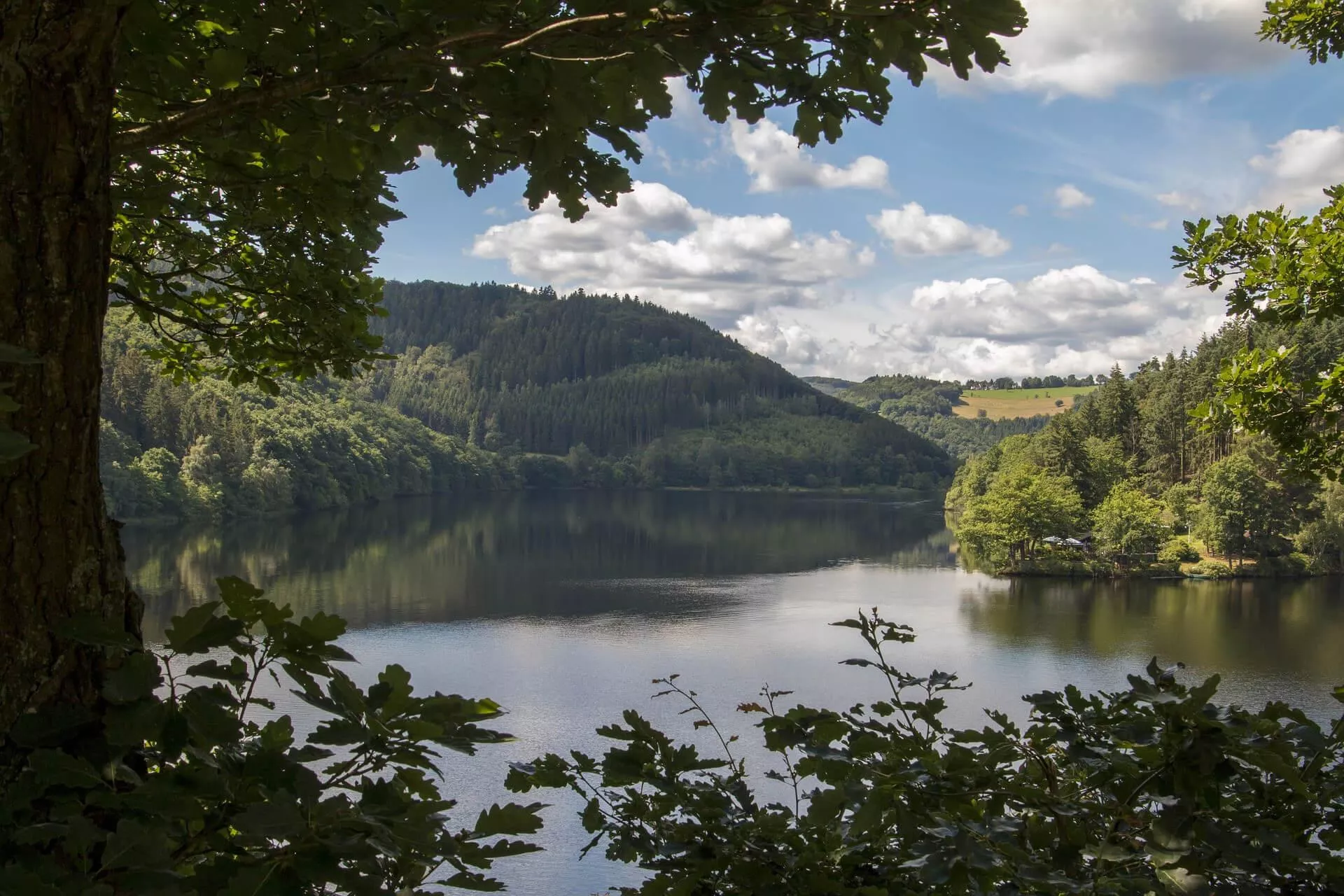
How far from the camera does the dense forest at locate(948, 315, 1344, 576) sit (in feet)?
159

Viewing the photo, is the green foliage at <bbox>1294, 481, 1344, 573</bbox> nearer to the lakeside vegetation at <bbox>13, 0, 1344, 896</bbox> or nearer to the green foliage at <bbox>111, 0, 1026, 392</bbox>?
the lakeside vegetation at <bbox>13, 0, 1344, 896</bbox>

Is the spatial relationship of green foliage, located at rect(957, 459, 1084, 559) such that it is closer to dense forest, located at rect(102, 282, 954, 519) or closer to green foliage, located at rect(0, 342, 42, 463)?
dense forest, located at rect(102, 282, 954, 519)

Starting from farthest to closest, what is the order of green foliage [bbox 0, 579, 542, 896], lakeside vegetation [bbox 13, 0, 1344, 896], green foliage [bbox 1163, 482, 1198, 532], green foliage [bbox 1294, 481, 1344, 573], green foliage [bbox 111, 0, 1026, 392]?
green foliage [bbox 1163, 482, 1198, 532], green foliage [bbox 1294, 481, 1344, 573], green foliage [bbox 111, 0, 1026, 392], lakeside vegetation [bbox 13, 0, 1344, 896], green foliage [bbox 0, 579, 542, 896]

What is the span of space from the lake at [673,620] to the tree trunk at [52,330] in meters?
11.8

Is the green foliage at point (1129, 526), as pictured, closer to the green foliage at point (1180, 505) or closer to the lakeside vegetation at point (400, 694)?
the green foliage at point (1180, 505)

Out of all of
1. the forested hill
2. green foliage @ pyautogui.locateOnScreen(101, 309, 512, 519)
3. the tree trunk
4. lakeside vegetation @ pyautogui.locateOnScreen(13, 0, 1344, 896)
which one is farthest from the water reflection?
the forested hill

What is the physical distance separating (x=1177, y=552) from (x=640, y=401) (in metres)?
111

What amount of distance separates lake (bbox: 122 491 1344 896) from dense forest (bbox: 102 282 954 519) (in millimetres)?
6527

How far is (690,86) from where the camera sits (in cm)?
198

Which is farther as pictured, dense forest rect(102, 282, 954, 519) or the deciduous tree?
dense forest rect(102, 282, 954, 519)

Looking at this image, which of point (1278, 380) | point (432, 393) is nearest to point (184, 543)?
point (1278, 380)

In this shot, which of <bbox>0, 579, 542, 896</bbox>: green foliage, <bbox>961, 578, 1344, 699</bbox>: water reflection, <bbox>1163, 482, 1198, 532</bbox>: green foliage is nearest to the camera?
<bbox>0, 579, 542, 896</bbox>: green foliage

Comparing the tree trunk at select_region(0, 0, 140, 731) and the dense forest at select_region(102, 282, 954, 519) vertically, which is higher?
the dense forest at select_region(102, 282, 954, 519)

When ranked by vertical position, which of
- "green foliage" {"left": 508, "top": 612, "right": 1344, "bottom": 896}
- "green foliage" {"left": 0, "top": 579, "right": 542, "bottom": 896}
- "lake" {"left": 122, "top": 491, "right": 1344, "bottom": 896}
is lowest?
"lake" {"left": 122, "top": 491, "right": 1344, "bottom": 896}
